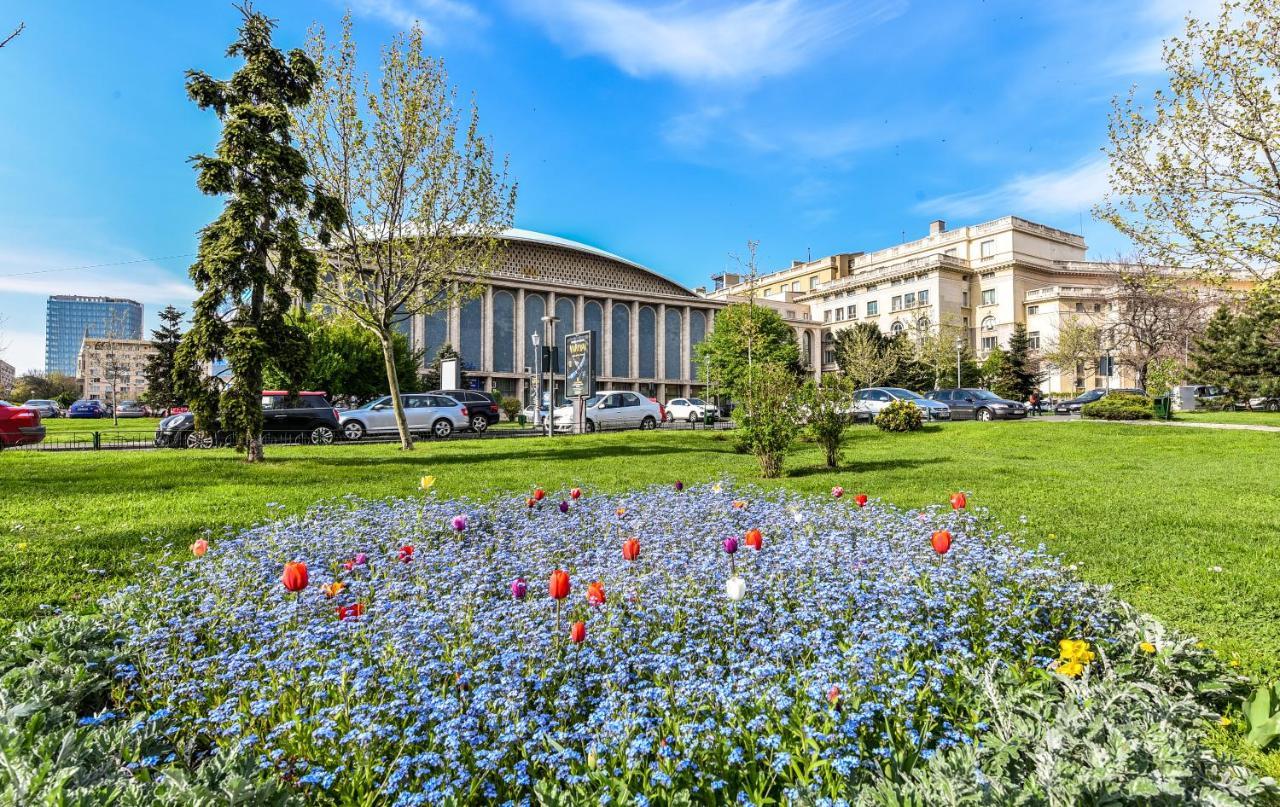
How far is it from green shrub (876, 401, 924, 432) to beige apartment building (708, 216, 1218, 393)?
49.3 m

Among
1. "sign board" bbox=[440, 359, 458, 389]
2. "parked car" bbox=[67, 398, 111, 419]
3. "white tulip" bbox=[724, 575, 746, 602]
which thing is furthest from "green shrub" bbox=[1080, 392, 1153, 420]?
"parked car" bbox=[67, 398, 111, 419]

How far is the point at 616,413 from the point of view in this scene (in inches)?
1074

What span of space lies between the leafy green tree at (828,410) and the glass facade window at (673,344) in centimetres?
6942

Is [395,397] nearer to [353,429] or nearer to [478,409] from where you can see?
[353,429]

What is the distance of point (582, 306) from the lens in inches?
2958

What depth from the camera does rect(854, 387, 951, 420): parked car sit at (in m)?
28.5

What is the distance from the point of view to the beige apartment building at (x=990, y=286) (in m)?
72.1

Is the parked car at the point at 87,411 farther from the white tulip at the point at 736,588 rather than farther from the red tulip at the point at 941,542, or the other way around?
the red tulip at the point at 941,542

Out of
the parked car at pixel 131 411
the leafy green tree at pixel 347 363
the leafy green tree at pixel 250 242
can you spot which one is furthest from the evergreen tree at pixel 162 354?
the leafy green tree at pixel 250 242

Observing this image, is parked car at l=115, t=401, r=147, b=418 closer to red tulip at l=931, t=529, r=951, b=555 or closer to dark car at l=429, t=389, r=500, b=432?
dark car at l=429, t=389, r=500, b=432

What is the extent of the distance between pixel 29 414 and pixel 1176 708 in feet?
70.0

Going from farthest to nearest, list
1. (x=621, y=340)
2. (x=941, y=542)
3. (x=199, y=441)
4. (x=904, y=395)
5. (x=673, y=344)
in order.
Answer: (x=673, y=344), (x=621, y=340), (x=904, y=395), (x=199, y=441), (x=941, y=542)

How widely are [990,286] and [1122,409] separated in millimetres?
61139

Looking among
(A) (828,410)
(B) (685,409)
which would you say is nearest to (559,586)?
(A) (828,410)
